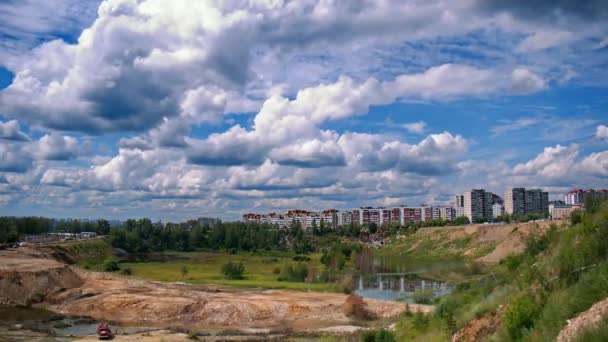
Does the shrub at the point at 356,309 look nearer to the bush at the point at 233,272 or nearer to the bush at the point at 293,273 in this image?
the bush at the point at 293,273

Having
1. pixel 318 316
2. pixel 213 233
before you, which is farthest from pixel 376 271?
pixel 213 233

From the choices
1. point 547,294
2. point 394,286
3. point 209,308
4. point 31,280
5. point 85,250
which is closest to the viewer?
point 547,294

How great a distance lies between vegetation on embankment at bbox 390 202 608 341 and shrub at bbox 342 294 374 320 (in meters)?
35.1

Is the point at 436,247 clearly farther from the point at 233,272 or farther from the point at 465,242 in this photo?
the point at 233,272

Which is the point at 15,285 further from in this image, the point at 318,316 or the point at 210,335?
the point at 318,316

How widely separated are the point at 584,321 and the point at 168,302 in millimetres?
53897

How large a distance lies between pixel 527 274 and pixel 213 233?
17483 centimetres

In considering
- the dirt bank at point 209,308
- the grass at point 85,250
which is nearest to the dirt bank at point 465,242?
A: the dirt bank at point 209,308

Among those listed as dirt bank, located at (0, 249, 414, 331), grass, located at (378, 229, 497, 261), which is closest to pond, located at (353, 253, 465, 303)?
dirt bank, located at (0, 249, 414, 331)

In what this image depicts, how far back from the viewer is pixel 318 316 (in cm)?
5550

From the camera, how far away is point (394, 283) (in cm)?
8694

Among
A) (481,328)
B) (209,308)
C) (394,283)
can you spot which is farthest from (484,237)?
(481,328)

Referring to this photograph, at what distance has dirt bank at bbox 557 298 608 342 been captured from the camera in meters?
9.72

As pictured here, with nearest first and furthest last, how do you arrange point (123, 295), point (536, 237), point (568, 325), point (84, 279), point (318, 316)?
point (568, 325), point (536, 237), point (318, 316), point (123, 295), point (84, 279)
